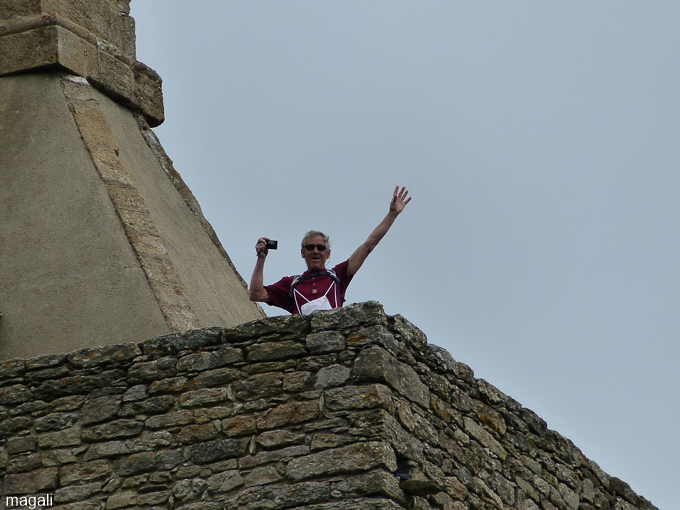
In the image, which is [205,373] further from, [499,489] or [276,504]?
[499,489]

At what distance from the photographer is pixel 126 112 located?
1232 centimetres

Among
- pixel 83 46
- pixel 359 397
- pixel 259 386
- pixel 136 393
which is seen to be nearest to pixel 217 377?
pixel 259 386

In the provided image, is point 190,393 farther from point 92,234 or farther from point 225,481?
point 92,234

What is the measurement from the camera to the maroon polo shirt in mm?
9664

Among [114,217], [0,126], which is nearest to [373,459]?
[114,217]

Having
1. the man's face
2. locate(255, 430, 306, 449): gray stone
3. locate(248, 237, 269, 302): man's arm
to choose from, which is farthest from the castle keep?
the man's face

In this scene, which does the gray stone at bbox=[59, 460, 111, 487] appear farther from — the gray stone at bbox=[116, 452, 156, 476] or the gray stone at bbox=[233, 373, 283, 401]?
the gray stone at bbox=[233, 373, 283, 401]

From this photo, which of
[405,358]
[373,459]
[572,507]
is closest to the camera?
[373,459]

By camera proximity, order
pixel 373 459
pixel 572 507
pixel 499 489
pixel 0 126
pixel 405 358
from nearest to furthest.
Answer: pixel 373 459, pixel 405 358, pixel 499 489, pixel 572 507, pixel 0 126

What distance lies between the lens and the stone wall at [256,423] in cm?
849

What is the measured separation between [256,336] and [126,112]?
12.8 ft

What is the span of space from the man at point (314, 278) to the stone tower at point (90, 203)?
28.4 inches

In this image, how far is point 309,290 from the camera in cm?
968

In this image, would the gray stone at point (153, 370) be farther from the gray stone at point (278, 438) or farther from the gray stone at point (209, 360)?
the gray stone at point (278, 438)
